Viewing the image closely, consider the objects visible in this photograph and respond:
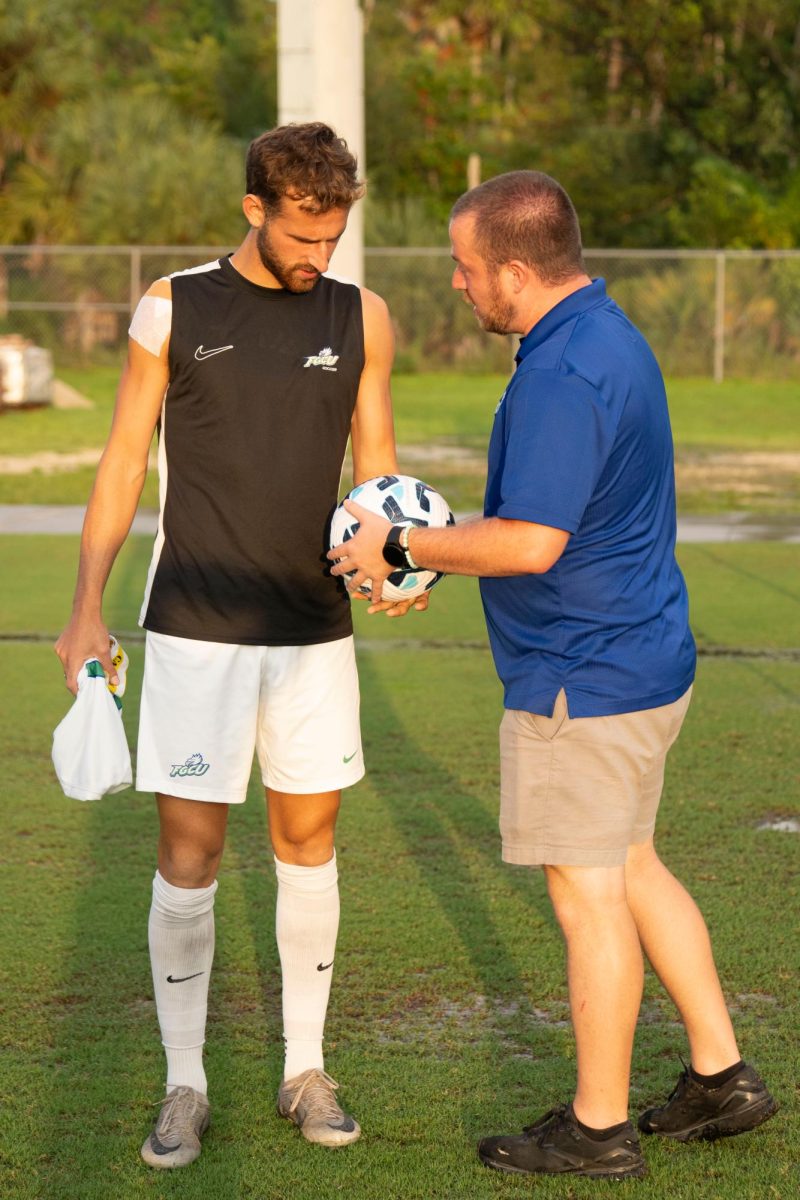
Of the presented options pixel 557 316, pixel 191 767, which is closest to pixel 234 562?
pixel 191 767

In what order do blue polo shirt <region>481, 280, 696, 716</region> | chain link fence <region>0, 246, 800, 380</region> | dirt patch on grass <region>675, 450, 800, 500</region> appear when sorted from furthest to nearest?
1. chain link fence <region>0, 246, 800, 380</region>
2. dirt patch on grass <region>675, 450, 800, 500</region>
3. blue polo shirt <region>481, 280, 696, 716</region>

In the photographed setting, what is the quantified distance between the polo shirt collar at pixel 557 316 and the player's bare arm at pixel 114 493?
82 centimetres

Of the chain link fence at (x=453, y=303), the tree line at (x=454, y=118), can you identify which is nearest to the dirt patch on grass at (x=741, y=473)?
the chain link fence at (x=453, y=303)

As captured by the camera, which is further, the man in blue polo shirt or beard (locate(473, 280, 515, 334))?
beard (locate(473, 280, 515, 334))

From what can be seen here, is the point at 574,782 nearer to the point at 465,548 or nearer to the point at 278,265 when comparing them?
the point at 465,548

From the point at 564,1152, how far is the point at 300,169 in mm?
2163

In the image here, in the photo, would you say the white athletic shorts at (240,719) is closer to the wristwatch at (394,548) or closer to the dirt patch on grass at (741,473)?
the wristwatch at (394,548)

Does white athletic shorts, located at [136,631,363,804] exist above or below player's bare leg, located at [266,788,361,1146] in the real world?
Answer: above

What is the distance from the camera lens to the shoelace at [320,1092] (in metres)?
3.70

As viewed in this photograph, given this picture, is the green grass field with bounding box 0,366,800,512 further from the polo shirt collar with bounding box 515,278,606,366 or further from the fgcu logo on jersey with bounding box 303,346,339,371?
the polo shirt collar with bounding box 515,278,606,366

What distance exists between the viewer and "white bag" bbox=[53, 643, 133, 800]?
348 centimetres

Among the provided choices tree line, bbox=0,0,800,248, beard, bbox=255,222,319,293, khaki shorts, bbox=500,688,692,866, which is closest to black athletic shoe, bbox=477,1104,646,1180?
khaki shorts, bbox=500,688,692,866

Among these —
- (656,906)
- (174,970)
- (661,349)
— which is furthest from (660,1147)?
(661,349)

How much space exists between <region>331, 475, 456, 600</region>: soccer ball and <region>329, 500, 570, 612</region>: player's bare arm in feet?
0.17
